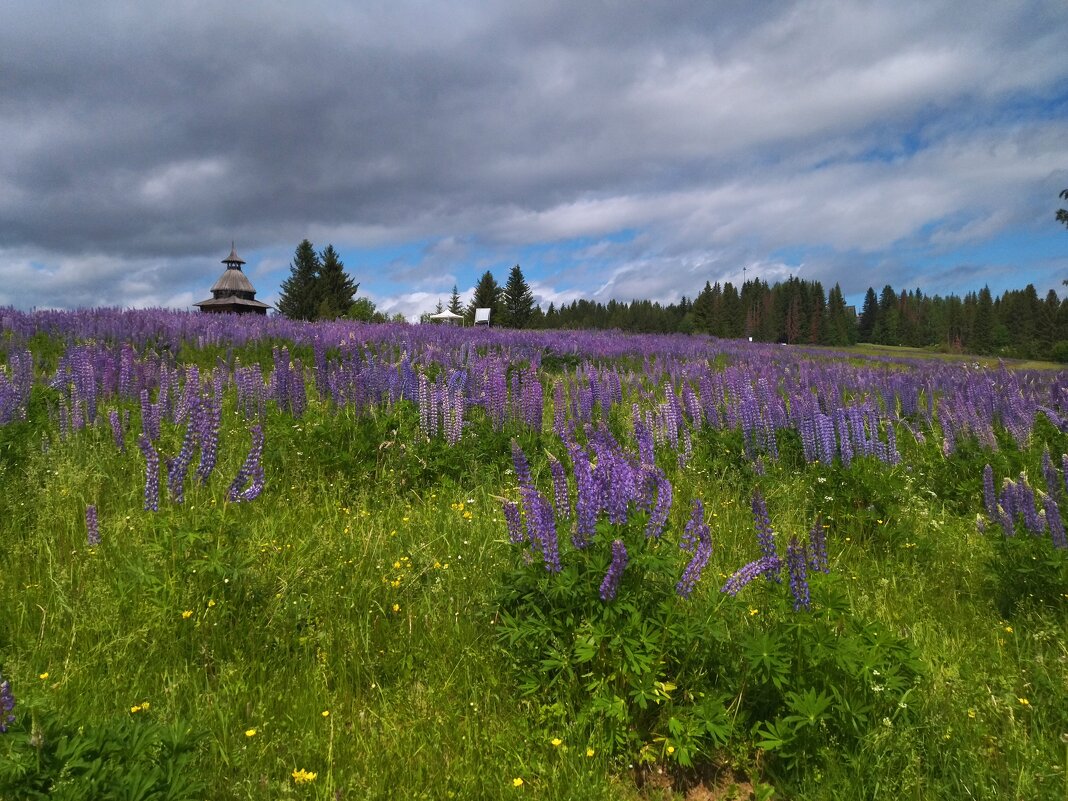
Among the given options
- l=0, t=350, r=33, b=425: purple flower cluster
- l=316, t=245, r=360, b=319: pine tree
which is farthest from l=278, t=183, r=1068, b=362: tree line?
l=0, t=350, r=33, b=425: purple flower cluster

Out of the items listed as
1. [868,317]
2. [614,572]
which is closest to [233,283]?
[614,572]

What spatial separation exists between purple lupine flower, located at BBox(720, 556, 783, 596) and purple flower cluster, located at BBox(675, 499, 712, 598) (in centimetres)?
16

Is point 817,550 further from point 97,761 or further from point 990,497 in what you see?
point 97,761

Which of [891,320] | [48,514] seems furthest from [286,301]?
[891,320]

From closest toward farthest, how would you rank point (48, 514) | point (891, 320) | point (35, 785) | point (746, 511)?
point (35, 785), point (48, 514), point (746, 511), point (891, 320)

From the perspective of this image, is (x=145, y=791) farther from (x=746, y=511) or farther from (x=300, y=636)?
(x=746, y=511)

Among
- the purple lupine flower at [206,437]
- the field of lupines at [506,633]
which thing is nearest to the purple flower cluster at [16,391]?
the field of lupines at [506,633]

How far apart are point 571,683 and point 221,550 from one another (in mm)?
1919

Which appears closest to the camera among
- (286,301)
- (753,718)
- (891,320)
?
(753,718)

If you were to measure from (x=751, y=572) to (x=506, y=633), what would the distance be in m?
1.18

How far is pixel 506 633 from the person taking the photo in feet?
8.83

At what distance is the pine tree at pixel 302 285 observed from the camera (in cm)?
6712

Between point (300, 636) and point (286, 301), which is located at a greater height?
point (286, 301)

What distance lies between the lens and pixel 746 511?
16.2 feet
